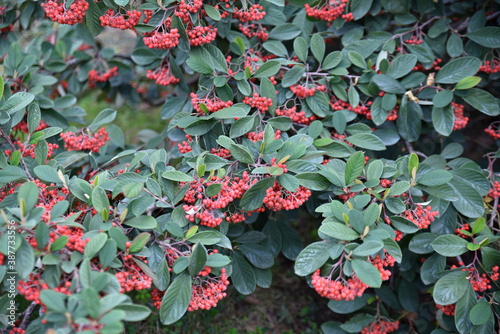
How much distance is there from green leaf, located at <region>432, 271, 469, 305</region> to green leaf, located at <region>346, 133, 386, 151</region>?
1.94ft

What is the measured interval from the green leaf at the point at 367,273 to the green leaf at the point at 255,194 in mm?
399

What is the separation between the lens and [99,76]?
8.97 ft

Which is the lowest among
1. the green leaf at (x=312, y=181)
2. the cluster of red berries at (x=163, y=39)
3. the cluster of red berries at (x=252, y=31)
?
the green leaf at (x=312, y=181)

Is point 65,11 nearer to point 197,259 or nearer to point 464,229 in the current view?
point 197,259

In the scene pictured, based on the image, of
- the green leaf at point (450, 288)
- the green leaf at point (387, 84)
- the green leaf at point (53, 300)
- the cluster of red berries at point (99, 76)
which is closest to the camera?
the green leaf at point (53, 300)

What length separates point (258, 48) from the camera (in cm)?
215

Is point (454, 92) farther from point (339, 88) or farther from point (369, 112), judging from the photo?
point (339, 88)

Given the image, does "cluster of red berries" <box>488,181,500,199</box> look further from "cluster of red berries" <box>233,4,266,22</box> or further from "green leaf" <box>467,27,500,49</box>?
"cluster of red berries" <box>233,4,266,22</box>


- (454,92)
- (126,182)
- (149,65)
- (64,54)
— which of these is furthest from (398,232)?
(64,54)

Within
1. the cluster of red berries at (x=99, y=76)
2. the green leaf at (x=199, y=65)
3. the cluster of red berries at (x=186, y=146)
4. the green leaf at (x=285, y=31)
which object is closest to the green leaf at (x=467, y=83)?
the green leaf at (x=285, y=31)

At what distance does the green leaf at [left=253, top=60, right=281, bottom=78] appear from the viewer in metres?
1.78

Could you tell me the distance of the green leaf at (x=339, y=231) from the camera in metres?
1.35

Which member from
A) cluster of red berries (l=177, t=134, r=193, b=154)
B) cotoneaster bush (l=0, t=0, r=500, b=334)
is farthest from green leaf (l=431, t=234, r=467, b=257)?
cluster of red berries (l=177, t=134, r=193, b=154)

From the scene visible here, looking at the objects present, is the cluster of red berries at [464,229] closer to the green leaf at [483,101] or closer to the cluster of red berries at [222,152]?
the green leaf at [483,101]
